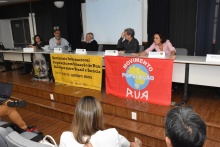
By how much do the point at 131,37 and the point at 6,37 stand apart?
276 inches

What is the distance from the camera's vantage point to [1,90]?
2500 millimetres

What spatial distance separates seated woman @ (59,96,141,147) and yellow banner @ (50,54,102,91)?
6.58 feet

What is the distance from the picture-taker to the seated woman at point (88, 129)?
123cm

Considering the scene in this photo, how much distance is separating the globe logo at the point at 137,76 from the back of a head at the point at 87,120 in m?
1.59

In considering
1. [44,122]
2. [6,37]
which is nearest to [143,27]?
[44,122]

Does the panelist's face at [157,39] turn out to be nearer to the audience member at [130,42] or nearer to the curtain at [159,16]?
the audience member at [130,42]

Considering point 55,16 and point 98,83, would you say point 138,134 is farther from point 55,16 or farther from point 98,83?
point 55,16

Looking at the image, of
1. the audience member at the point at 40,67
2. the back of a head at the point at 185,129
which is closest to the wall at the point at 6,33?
the audience member at the point at 40,67

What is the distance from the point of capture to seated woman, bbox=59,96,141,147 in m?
1.23

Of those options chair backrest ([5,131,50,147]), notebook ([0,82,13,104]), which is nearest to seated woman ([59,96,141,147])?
chair backrest ([5,131,50,147])

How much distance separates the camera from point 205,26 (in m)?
4.09

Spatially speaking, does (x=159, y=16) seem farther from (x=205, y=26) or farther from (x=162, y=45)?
(x=162, y=45)

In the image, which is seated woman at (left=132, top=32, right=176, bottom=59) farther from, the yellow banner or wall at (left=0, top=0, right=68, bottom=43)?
wall at (left=0, top=0, right=68, bottom=43)

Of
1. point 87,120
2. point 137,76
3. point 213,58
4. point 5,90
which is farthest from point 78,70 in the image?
point 87,120
